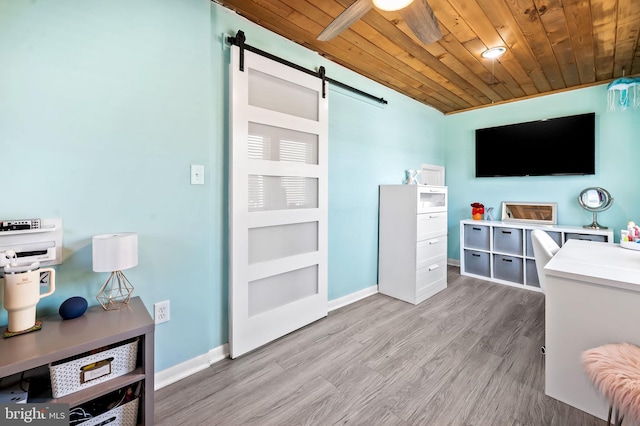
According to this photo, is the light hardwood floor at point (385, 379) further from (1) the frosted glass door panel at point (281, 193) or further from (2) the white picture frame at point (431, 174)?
(2) the white picture frame at point (431, 174)

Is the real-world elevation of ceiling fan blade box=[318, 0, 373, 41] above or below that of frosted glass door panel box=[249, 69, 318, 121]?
above

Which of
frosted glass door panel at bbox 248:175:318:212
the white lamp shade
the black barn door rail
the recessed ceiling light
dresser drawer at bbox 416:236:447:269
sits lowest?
dresser drawer at bbox 416:236:447:269

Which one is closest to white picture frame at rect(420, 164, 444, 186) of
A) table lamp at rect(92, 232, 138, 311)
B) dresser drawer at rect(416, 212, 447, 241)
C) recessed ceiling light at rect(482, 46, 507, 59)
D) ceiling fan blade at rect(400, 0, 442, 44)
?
dresser drawer at rect(416, 212, 447, 241)

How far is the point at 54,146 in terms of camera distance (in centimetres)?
130

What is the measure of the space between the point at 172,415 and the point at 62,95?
1.74 metres

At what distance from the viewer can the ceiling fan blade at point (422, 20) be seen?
4.73 ft

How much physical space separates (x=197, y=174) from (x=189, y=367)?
4.19ft

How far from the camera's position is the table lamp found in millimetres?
1255

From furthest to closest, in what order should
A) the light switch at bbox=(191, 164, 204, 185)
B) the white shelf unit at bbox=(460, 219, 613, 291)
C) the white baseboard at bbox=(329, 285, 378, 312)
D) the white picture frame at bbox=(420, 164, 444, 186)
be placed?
the white picture frame at bbox=(420, 164, 444, 186) < the white shelf unit at bbox=(460, 219, 613, 291) < the white baseboard at bbox=(329, 285, 378, 312) < the light switch at bbox=(191, 164, 204, 185)

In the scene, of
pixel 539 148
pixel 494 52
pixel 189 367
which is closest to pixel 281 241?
A: pixel 189 367

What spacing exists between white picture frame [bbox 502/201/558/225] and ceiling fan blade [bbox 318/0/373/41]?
3.59m

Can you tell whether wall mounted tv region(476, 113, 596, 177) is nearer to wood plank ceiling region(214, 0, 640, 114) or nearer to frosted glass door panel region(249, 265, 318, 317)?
wood plank ceiling region(214, 0, 640, 114)

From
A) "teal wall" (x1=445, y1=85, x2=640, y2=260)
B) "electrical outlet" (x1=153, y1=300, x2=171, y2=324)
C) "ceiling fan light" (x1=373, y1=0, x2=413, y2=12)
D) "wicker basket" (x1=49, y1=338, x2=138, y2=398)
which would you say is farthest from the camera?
"teal wall" (x1=445, y1=85, x2=640, y2=260)

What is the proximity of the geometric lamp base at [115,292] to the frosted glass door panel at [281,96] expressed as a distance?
1.43 meters
